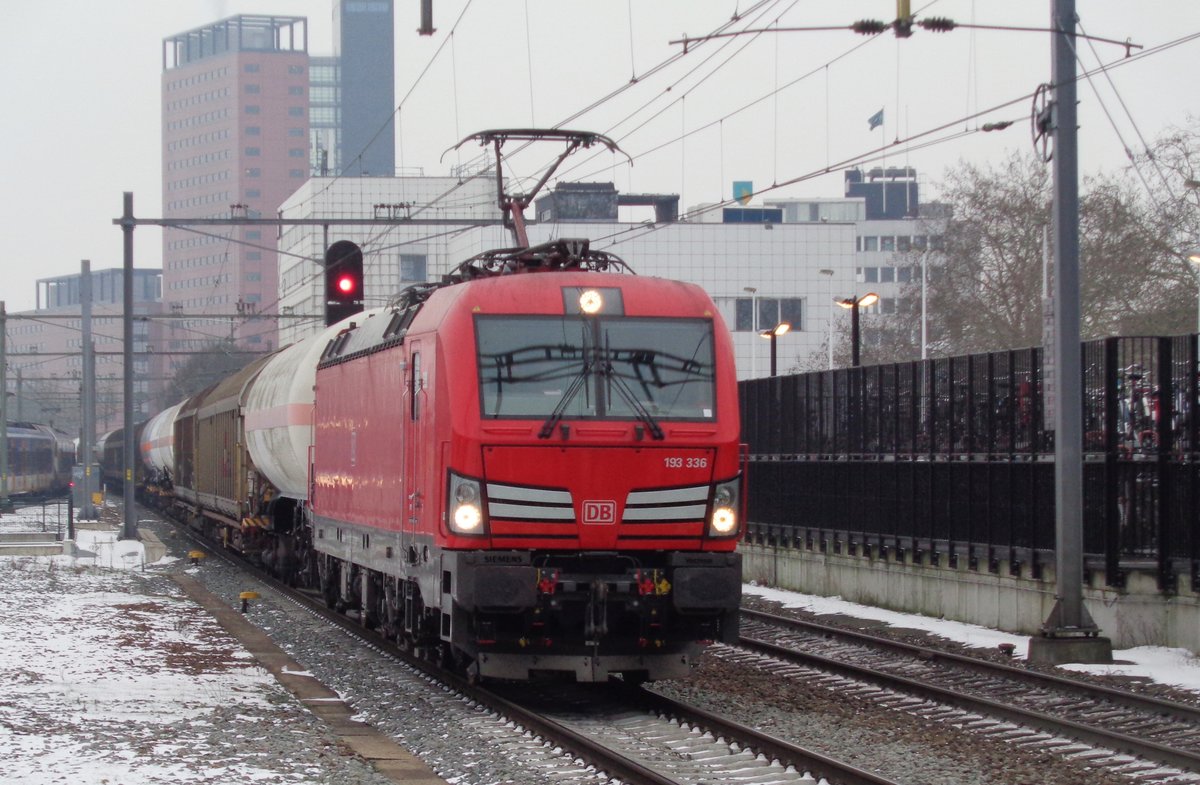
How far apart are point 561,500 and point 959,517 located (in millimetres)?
8544

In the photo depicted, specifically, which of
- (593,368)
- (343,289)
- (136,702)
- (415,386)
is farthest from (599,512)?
(343,289)

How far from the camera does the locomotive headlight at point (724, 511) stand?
1270cm

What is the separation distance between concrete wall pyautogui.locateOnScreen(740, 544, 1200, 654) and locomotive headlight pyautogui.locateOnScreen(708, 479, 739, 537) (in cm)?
522

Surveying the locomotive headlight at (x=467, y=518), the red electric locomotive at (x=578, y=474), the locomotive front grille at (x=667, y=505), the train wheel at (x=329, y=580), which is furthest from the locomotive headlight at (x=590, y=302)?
the train wheel at (x=329, y=580)

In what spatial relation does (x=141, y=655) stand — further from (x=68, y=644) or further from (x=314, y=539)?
(x=314, y=539)

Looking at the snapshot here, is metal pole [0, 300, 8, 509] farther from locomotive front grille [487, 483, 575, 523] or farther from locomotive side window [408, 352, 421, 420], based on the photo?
locomotive front grille [487, 483, 575, 523]

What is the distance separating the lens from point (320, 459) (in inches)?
788

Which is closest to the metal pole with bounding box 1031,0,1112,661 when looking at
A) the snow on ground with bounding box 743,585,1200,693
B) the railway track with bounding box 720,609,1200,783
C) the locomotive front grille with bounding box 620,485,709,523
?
the snow on ground with bounding box 743,585,1200,693

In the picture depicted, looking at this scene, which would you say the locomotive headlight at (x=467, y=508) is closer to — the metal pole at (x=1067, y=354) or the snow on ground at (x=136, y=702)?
the snow on ground at (x=136, y=702)

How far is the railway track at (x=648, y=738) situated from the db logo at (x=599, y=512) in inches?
55.8


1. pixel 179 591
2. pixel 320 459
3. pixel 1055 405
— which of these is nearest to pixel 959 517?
pixel 1055 405

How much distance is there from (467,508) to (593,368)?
1437 mm

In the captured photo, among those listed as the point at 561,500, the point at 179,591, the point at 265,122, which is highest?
the point at 265,122

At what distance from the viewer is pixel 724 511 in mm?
12750
